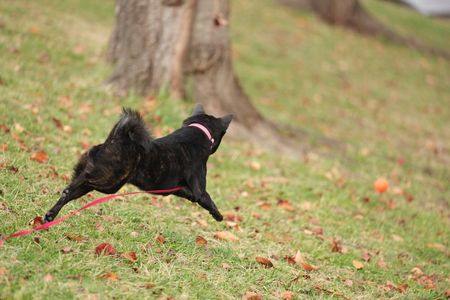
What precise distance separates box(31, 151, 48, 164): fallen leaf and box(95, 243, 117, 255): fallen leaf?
1.82m

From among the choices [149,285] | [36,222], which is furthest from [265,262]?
[36,222]

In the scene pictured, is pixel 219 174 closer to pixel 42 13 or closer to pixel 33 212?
pixel 33 212

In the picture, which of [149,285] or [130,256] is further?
[130,256]

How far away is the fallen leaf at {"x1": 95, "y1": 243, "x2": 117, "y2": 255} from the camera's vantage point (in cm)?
419

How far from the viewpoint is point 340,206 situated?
7047 millimetres

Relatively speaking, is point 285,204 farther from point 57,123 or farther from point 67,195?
point 67,195

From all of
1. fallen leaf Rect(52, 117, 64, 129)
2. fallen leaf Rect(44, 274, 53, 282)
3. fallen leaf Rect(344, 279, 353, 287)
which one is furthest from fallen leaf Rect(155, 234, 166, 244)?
fallen leaf Rect(52, 117, 64, 129)

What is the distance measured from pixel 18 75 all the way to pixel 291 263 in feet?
15.1

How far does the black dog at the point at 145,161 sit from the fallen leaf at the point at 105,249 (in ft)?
1.20

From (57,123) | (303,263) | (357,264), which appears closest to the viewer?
(303,263)

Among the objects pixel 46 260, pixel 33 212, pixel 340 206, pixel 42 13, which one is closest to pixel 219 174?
pixel 340 206

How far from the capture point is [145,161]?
14.0 feet

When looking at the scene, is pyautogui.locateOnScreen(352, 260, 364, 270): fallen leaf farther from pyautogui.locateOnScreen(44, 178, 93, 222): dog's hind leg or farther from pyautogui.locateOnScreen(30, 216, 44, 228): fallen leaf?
pyautogui.locateOnScreen(30, 216, 44, 228): fallen leaf

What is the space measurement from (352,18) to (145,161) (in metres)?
14.7
